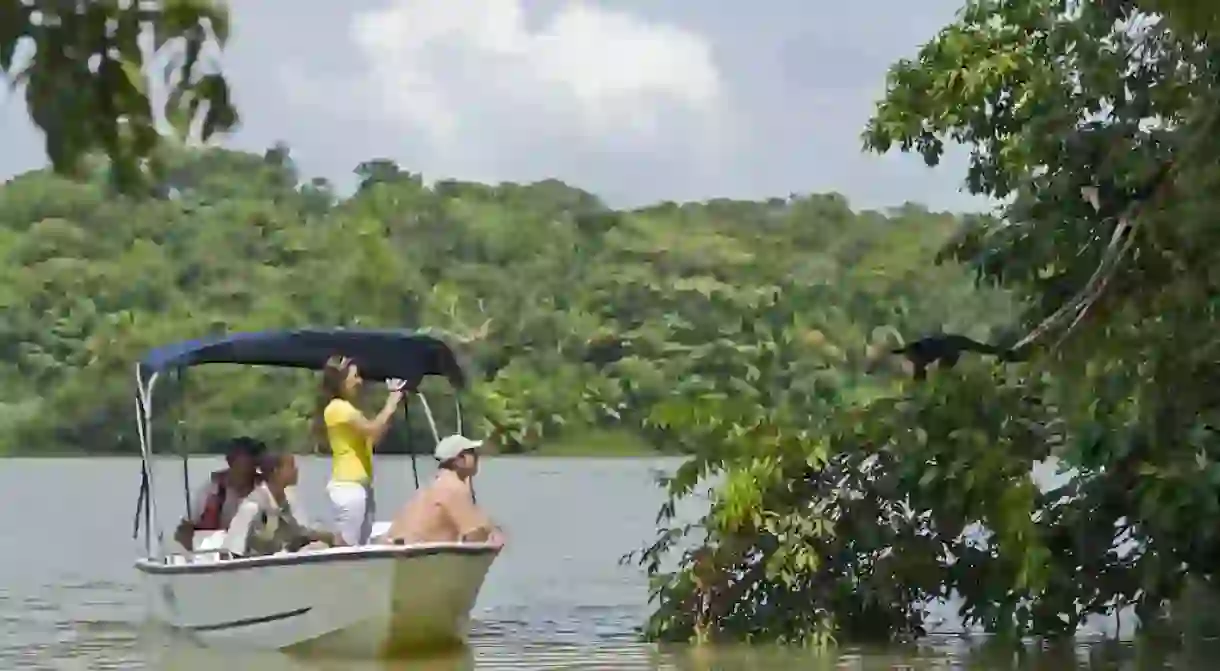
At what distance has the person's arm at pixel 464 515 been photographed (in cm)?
1298

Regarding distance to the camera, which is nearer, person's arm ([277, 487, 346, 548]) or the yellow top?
the yellow top

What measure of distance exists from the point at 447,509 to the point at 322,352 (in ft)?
7.36

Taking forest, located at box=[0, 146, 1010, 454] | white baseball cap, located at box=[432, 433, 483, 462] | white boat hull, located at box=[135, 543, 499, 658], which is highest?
forest, located at box=[0, 146, 1010, 454]

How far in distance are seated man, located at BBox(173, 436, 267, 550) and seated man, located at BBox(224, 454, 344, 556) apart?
0.35 feet

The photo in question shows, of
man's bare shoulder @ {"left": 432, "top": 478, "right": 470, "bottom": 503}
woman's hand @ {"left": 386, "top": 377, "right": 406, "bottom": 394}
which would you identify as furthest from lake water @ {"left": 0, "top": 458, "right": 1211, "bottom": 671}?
woman's hand @ {"left": 386, "top": 377, "right": 406, "bottom": 394}

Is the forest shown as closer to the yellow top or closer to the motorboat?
the motorboat

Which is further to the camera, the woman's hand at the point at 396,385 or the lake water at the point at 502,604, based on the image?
the woman's hand at the point at 396,385

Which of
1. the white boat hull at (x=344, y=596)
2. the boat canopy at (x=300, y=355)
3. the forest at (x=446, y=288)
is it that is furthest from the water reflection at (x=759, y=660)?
the forest at (x=446, y=288)

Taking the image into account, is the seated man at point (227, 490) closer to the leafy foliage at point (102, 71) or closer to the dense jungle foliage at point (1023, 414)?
the dense jungle foliage at point (1023, 414)

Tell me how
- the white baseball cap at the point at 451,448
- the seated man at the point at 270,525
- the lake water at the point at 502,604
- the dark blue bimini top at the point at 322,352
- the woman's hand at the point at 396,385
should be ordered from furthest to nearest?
the dark blue bimini top at the point at 322,352 → the woman's hand at the point at 396,385 → the lake water at the point at 502,604 → the seated man at the point at 270,525 → the white baseball cap at the point at 451,448

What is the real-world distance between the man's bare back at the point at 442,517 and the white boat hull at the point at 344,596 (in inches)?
6.7

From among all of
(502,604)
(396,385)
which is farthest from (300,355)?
(502,604)

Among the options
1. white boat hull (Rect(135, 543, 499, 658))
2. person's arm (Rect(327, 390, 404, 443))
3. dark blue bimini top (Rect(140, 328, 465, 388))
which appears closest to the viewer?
white boat hull (Rect(135, 543, 499, 658))

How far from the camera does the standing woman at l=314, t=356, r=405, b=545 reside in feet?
43.8
